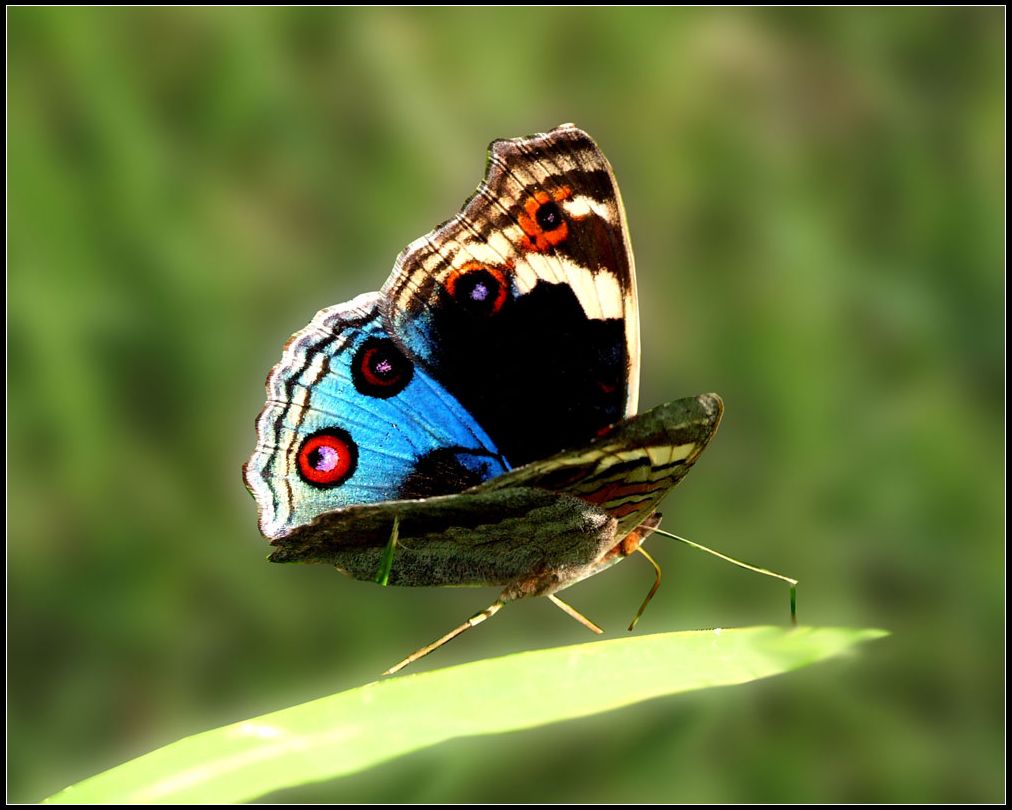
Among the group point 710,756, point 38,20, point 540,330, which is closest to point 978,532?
point 710,756

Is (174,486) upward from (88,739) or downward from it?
upward

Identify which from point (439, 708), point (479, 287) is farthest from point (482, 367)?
point (439, 708)

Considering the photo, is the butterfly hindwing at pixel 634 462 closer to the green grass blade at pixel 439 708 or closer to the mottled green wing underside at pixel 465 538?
the mottled green wing underside at pixel 465 538

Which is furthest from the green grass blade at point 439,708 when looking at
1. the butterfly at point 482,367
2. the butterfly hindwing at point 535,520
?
the butterfly at point 482,367

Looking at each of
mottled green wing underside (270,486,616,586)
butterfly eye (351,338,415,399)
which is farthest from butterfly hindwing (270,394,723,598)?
butterfly eye (351,338,415,399)

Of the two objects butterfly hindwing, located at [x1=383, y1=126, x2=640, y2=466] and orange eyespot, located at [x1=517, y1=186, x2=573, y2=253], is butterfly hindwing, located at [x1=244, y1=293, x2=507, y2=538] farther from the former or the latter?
orange eyespot, located at [x1=517, y1=186, x2=573, y2=253]

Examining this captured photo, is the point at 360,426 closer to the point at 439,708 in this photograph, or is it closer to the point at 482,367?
the point at 482,367

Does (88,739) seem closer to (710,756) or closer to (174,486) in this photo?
(174,486)
